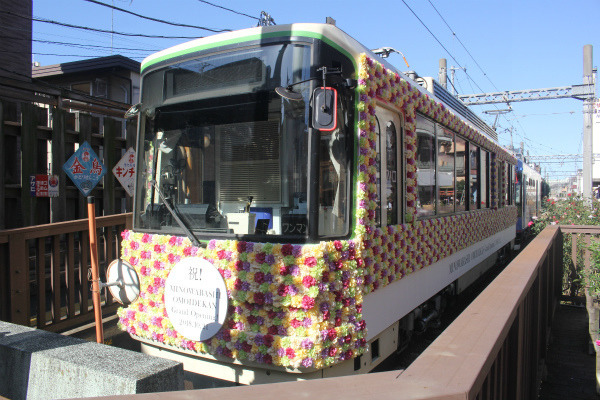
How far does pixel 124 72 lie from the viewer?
1598 cm

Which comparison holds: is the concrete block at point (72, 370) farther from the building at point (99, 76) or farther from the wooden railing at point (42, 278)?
the building at point (99, 76)

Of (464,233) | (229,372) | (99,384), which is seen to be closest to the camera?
(99,384)

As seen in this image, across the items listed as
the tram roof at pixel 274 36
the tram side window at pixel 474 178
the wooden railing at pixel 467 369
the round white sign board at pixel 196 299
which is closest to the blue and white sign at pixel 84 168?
the tram roof at pixel 274 36

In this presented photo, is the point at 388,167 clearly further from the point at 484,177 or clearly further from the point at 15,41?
the point at 15,41

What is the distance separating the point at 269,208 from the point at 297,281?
0.68 m

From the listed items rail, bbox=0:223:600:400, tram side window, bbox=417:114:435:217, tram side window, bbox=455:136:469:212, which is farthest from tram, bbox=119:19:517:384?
tram side window, bbox=455:136:469:212

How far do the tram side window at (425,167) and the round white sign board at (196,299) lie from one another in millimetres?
2517

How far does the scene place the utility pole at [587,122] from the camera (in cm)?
1944

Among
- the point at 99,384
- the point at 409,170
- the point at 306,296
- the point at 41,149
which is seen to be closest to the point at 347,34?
the point at 409,170

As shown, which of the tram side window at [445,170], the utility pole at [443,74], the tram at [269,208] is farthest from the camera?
the utility pole at [443,74]

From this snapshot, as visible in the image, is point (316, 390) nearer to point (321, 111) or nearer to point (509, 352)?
point (509, 352)

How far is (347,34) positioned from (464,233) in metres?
4.18

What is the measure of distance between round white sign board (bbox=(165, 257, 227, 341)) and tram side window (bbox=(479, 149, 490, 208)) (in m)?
6.31

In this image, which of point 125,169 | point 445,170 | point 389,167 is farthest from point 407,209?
point 125,169
